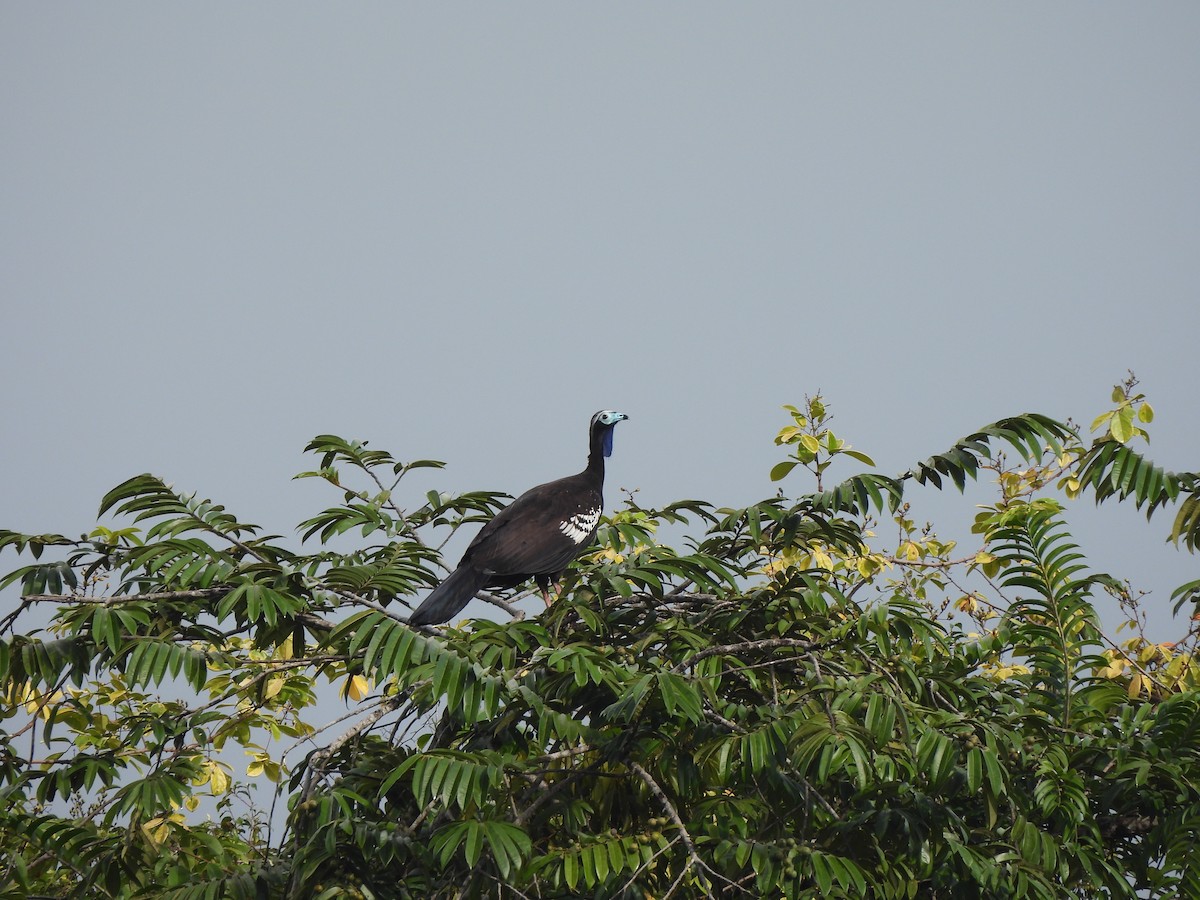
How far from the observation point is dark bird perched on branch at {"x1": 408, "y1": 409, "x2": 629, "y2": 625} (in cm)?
496

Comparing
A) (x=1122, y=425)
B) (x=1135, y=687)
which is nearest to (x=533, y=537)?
(x=1122, y=425)

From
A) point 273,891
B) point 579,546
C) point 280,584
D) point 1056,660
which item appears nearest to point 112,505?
point 280,584

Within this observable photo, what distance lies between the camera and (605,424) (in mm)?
6961

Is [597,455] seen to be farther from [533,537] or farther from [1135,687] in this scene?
[1135,687]

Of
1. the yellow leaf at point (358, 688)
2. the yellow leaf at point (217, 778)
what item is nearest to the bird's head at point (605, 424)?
the yellow leaf at point (358, 688)

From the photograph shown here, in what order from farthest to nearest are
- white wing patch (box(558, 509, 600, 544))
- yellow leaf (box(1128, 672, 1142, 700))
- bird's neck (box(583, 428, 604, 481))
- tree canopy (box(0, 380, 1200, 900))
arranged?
bird's neck (box(583, 428, 604, 481)) → white wing patch (box(558, 509, 600, 544)) → yellow leaf (box(1128, 672, 1142, 700)) → tree canopy (box(0, 380, 1200, 900))

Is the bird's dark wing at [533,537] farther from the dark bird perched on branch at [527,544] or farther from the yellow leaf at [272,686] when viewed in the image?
the yellow leaf at [272,686]

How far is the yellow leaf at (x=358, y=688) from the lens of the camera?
509 centimetres

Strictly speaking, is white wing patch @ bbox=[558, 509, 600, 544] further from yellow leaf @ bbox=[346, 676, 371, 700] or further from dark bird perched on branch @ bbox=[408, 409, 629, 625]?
yellow leaf @ bbox=[346, 676, 371, 700]

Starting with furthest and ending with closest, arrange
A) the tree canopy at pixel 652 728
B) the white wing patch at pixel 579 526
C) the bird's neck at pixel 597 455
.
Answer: the bird's neck at pixel 597 455, the white wing patch at pixel 579 526, the tree canopy at pixel 652 728

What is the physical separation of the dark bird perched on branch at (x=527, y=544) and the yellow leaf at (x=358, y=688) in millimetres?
545

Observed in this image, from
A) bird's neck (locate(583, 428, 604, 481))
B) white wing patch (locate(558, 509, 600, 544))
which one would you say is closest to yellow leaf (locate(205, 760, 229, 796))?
white wing patch (locate(558, 509, 600, 544))

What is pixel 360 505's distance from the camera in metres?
5.09

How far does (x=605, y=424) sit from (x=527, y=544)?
151 centimetres
